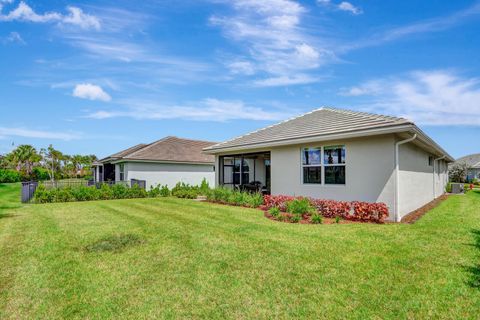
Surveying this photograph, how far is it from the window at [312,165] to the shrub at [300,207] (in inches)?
72.1

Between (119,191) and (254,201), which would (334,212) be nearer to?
(254,201)

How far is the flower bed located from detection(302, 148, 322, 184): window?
58.7 inches

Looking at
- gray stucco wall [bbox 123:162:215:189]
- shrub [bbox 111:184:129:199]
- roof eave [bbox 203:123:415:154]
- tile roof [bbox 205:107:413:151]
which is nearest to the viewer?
roof eave [bbox 203:123:415:154]

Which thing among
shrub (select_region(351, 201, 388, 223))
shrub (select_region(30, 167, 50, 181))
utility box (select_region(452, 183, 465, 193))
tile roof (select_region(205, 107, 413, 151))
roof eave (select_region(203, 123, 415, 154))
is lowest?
utility box (select_region(452, 183, 465, 193))

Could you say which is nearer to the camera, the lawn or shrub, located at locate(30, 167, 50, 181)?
the lawn

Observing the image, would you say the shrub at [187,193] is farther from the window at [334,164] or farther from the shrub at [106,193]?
the window at [334,164]

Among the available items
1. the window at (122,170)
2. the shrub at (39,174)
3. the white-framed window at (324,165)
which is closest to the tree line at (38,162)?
the shrub at (39,174)

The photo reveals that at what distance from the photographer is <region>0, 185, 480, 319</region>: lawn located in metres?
3.38

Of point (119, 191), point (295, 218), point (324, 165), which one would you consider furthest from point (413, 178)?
point (119, 191)

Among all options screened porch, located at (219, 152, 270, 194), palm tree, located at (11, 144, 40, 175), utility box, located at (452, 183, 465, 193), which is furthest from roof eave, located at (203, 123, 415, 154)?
palm tree, located at (11, 144, 40, 175)

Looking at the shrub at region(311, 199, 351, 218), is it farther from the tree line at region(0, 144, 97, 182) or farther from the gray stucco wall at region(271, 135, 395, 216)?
the tree line at region(0, 144, 97, 182)

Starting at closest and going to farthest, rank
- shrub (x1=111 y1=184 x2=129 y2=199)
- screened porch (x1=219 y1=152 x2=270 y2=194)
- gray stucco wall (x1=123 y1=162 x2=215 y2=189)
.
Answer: screened porch (x1=219 y1=152 x2=270 y2=194) < shrub (x1=111 y1=184 x2=129 y2=199) < gray stucco wall (x1=123 y1=162 x2=215 y2=189)

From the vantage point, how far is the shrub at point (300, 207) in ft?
30.1

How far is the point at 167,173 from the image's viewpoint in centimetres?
2222
